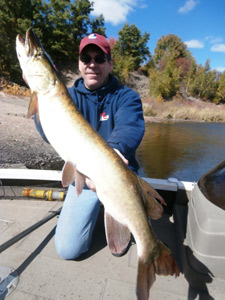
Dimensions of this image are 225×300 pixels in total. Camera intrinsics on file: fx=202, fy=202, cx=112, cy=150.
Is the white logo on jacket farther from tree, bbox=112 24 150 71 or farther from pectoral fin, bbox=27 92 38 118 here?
tree, bbox=112 24 150 71

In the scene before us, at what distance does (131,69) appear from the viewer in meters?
37.3

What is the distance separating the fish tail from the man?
0.89 meters

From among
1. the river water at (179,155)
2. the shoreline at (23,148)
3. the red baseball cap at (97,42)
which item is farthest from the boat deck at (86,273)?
the river water at (179,155)

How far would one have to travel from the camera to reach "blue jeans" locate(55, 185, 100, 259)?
206 centimetres

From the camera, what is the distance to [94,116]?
2482 mm

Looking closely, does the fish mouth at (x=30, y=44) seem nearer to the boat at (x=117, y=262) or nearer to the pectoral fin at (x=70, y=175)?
the pectoral fin at (x=70, y=175)

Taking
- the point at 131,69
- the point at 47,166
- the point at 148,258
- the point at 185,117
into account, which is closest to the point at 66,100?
the point at 148,258

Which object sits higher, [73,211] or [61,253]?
[73,211]

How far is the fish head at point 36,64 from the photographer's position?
1.51 metres

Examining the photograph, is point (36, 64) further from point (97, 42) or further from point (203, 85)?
point (203, 85)

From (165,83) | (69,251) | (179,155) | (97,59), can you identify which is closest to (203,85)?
(165,83)

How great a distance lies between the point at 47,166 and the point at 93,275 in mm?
4810

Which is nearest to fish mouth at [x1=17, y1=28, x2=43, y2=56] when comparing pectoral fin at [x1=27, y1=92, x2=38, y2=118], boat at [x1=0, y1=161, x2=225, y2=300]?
pectoral fin at [x1=27, y1=92, x2=38, y2=118]

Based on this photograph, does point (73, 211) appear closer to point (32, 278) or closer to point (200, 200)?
point (32, 278)
